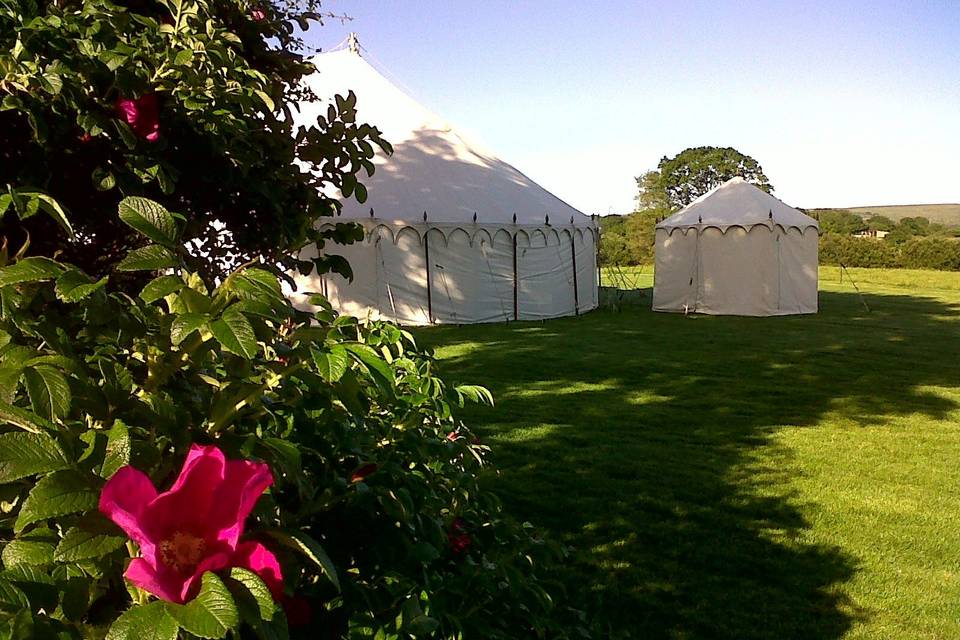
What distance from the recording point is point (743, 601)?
3730 millimetres

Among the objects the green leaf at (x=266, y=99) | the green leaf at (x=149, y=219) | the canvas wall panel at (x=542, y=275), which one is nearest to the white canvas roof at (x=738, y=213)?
the canvas wall panel at (x=542, y=275)

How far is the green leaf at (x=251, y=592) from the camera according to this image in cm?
71

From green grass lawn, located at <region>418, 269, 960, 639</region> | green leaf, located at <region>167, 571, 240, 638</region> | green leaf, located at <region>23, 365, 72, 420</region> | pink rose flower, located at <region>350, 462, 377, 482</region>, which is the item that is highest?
green leaf, located at <region>23, 365, 72, 420</region>

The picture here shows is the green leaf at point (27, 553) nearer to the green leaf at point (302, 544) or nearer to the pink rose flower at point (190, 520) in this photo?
the pink rose flower at point (190, 520)

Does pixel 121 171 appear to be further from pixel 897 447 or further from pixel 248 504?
pixel 897 447

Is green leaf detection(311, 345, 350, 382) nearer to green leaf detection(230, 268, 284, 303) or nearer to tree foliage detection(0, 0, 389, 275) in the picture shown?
green leaf detection(230, 268, 284, 303)

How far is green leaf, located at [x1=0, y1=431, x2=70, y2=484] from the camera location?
72 cm

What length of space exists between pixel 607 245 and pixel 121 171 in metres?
31.6

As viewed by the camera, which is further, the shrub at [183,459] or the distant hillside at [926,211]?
the distant hillside at [926,211]

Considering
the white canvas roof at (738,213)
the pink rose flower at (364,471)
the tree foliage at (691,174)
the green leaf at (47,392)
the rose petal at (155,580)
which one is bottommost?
the pink rose flower at (364,471)

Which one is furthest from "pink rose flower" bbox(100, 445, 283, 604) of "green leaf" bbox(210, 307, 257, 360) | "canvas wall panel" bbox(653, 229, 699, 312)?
"canvas wall panel" bbox(653, 229, 699, 312)

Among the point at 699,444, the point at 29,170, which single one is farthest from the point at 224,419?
the point at 699,444

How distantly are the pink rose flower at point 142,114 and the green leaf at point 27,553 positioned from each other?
91cm

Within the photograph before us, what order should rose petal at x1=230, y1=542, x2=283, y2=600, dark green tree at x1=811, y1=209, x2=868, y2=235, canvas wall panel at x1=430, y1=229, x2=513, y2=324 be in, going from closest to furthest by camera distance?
rose petal at x1=230, y1=542, x2=283, y2=600
canvas wall panel at x1=430, y1=229, x2=513, y2=324
dark green tree at x1=811, y1=209, x2=868, y2=235
